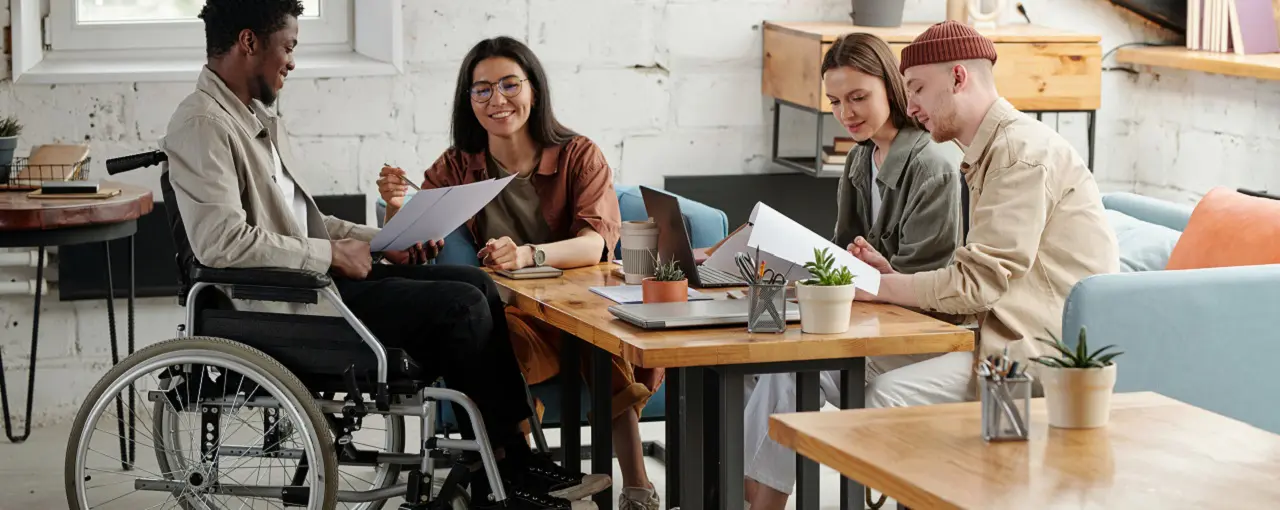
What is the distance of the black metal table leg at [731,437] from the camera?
93.1 inches

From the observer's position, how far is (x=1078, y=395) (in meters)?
1.73

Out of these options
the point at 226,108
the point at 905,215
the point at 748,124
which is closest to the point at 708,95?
the point at 748,124

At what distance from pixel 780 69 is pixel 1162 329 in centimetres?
188

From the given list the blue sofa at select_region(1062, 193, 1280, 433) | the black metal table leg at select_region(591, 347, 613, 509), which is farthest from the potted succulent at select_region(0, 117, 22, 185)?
the blue sofa at select_region(1062, 193, 1280, 433)

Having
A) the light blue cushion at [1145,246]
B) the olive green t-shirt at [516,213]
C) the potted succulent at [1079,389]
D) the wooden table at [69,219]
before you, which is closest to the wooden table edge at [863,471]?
the potted succulent at [1079,389]

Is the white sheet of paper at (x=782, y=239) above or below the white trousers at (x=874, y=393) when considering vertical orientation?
above

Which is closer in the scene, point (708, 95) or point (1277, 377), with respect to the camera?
point (1277, 377)

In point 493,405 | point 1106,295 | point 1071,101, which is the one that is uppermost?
point 1071,101

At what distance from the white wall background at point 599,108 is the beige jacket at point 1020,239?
1.72 metres

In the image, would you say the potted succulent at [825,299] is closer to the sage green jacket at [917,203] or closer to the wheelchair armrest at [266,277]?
the sage green jacket at [917,203]

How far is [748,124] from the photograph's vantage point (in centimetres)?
471

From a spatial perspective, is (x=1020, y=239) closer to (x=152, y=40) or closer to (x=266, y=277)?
(x=266, y=277)

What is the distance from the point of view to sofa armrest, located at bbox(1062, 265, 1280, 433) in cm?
283

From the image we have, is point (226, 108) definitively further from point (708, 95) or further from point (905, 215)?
point (708, 95)
